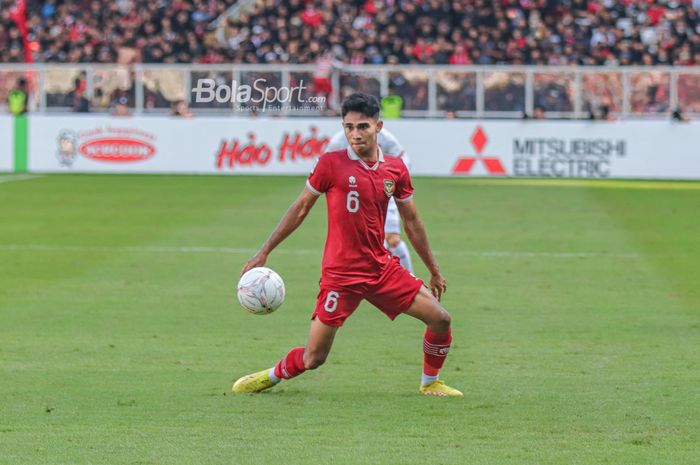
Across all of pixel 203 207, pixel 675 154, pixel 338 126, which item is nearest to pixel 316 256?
pixel 203 207

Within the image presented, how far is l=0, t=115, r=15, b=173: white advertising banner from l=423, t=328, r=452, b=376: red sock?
24.8 meters

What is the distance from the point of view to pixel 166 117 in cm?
3175

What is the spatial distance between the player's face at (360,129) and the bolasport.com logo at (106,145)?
23792 mm

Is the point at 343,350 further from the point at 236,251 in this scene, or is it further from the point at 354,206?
the point at 236,251

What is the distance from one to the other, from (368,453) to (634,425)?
1721mm

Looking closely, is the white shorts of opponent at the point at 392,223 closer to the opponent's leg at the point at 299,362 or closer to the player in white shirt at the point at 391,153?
the player in white shirt at the point at 391,153

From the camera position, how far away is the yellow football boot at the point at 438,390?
8.48 m

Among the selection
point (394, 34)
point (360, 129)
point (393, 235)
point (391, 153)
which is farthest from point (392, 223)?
point (394, 34)

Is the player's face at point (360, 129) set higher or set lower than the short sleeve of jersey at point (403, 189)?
higher

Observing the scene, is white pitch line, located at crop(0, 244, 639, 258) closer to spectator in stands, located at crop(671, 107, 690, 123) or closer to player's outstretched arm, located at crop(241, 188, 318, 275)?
player's outstretched arm, located at crop(241, 188, 318, 275)

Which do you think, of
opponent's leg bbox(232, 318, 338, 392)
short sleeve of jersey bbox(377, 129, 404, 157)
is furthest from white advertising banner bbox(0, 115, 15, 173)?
opponent's leg bbox(232, 318, 338, 392)

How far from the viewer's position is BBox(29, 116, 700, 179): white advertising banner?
3003cm

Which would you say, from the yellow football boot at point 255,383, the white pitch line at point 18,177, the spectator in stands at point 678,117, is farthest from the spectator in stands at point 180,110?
the yellow football boot at point 255,383

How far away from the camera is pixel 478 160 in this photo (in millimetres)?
30391
